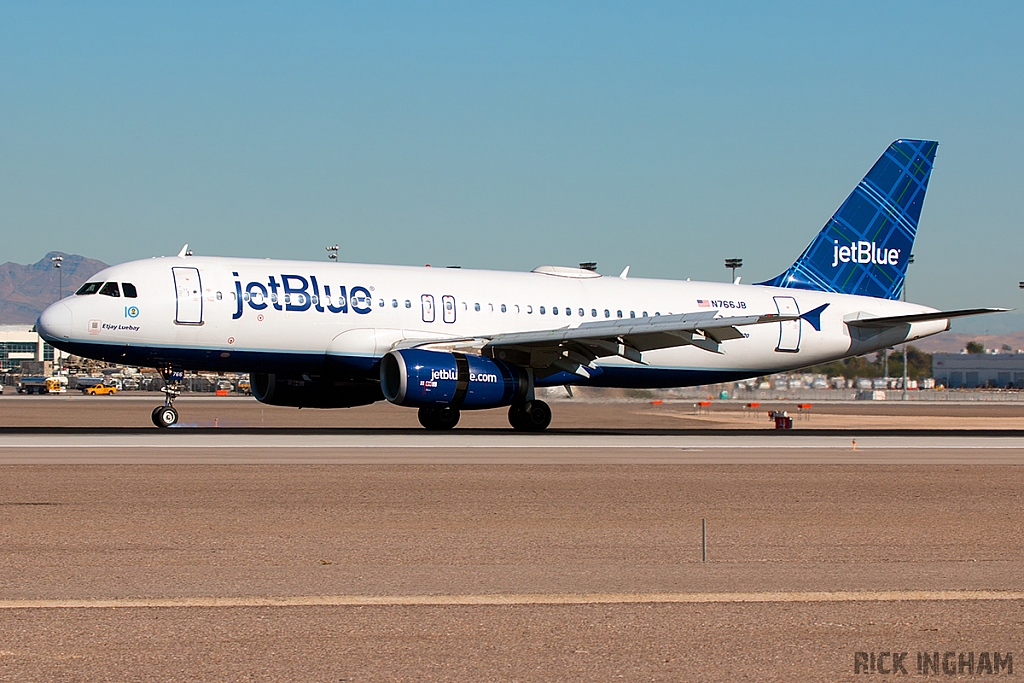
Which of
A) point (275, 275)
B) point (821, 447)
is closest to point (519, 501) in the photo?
point (821, 447)

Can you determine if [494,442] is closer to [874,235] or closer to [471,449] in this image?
[471,449]

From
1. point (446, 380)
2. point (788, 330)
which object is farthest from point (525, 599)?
point (788, 330)

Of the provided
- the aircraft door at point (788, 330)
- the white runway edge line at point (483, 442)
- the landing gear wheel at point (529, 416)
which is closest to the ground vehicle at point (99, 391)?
the aircraft door at point (788, 330)

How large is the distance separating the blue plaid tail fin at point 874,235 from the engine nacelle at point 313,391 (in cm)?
1442

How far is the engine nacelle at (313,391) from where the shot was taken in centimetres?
3222

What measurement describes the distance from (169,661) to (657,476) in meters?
13.2

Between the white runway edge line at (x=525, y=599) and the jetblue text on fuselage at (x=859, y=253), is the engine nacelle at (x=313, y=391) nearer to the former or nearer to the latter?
the jetblue text on fuselage at (x=859, y=253)

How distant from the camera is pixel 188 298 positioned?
2938cm

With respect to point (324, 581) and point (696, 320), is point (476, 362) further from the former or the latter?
point (324, 581)

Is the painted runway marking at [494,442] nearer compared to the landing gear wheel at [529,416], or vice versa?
the painted runway marking at [494,442]

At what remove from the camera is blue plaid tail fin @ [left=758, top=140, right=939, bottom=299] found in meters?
39.2

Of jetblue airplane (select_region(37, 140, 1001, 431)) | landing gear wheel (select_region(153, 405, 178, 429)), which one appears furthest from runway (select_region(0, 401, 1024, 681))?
landing gear wheel (select_region(153, 405, 178, 429))

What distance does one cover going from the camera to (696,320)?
98.0 ft

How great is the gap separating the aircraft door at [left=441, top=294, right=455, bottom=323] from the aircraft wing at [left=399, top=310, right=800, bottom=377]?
3.80ft
